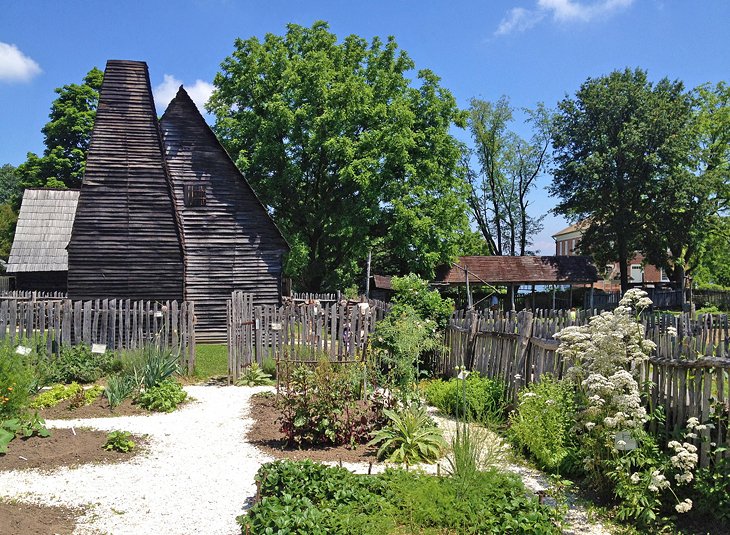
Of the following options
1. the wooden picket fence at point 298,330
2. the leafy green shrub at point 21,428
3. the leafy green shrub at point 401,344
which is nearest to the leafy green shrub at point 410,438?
the leafy green shrub at point 401,344

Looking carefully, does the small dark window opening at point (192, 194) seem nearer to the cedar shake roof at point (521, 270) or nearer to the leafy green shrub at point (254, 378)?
the leafy green shrub at point (254, 378)

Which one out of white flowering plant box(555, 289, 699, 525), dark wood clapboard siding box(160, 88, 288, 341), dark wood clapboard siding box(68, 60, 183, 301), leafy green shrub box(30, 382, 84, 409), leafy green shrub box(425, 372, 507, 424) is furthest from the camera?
dark wood clapboard siding box(160, 88, 288, 341)

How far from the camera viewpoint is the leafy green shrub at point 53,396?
9.93 meters

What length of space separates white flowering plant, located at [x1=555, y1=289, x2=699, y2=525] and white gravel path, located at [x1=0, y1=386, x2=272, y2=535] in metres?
3.63

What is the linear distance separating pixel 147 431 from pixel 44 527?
12.0 feet

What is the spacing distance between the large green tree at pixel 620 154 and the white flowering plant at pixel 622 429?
32710 millimetres

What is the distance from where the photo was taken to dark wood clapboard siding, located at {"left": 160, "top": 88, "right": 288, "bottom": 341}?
73.8ft

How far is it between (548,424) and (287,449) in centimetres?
340

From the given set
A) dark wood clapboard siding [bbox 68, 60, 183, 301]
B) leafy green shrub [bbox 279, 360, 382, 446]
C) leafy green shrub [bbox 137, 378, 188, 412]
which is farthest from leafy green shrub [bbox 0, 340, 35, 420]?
dark wood clapboard siding [bbox 68, 60, 183, 301]

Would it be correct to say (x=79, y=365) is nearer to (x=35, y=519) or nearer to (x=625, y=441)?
(x=35, y=519)

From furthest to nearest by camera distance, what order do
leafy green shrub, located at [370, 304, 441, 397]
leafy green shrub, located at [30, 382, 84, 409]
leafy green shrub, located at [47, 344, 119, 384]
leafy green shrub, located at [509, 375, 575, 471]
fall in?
1. leafy green shrub, located at [47, 344, 119, 384]
2. leafy green shrub, located at [30, 382, 84, 409]
3. leafy green shrub, located at [370, 304, 441, 397]
4. leafy green shrub, located at [509, 375, 575, 471]

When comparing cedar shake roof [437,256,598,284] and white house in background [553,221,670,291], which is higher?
white house in background [553,221,670,291]

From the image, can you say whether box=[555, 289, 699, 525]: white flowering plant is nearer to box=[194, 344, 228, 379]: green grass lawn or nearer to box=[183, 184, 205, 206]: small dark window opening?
box=[194, 344, 228, 379]: green grass lawn

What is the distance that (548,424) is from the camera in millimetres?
6871
